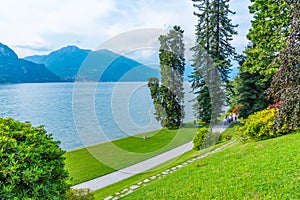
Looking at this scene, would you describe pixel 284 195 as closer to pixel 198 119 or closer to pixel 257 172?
pixel 257 172

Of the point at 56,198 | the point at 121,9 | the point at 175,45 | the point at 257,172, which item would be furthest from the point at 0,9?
the point at 175,45

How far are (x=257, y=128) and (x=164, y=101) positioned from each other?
12.6 meters

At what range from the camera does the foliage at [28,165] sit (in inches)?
103

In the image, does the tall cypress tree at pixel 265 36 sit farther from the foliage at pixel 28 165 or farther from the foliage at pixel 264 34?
the foliage at pixel 28 165

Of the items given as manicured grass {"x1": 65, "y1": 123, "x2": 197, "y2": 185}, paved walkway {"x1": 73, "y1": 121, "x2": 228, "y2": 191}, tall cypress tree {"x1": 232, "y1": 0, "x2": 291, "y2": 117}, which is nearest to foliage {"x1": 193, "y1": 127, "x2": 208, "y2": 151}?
paved walkway {"x1": 73, "y1": 121, "x2": 228, "y2": 191}

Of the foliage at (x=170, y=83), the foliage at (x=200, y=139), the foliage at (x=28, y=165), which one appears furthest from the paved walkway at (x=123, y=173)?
the foliage at (x=170, y=83)

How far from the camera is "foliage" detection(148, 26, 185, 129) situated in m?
20.6

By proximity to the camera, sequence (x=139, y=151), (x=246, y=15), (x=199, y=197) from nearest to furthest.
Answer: (x=199, y=197)
(x=139, y=151)
(x=246, y=15)

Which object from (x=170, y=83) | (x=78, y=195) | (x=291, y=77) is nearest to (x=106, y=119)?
(x=170, y=83)

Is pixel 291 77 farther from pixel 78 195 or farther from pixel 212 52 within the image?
pixel 212 52

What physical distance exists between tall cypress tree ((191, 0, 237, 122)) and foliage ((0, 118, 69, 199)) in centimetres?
1973

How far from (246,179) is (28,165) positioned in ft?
14.0

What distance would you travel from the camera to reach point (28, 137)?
321 centimetres

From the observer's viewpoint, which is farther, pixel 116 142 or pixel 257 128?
pixel 116 142
